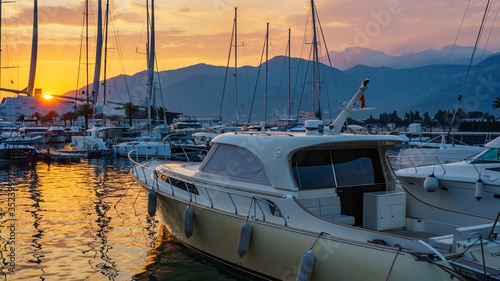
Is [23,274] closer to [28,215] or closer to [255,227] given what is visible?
[255,227]

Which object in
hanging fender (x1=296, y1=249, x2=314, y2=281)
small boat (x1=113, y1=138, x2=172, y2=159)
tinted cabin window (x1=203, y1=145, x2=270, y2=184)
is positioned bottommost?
small boat (x1=113, y1=138, x2=172, y2=159)

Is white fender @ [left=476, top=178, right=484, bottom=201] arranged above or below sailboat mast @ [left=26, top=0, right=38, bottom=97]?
below

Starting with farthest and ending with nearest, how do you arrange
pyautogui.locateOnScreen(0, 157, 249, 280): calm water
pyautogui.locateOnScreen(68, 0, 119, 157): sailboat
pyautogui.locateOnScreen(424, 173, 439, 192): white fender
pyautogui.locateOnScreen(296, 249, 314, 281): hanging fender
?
pyautogui.locateOnScreen(68, 0, 119, 157): sailboat → pyautogui.locateOnScreen(424, 173, 439, 192): white fender → pyautogui.locateOnScreen(0, 157, 249, 280): calm water → pyautogui.locateOnScreen(296, 249, 314, 281): hanging fender

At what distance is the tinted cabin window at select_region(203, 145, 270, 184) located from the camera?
955 centimetres

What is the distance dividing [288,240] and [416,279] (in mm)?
2224

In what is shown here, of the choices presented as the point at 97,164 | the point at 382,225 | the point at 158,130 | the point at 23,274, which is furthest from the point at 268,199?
the point at 158,130

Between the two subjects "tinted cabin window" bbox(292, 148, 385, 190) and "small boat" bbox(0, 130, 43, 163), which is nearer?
"tinted cabin window" bbox(292, 148, 385, 190)

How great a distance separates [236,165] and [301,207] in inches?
81.8

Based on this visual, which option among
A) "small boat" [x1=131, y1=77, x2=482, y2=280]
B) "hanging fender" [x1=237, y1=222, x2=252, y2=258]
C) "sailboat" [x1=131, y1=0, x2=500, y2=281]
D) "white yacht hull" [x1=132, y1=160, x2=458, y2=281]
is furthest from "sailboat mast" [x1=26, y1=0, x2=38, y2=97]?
"hanging fender" [x1=237, y1=222, x2=252, y2=258]

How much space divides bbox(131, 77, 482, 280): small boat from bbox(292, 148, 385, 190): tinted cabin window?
0.7 inches

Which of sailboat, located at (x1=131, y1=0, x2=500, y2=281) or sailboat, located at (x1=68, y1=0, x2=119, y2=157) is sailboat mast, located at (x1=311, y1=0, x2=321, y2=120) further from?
sailboat, located at (x1=131, y1=0, x2=500, y2=281)

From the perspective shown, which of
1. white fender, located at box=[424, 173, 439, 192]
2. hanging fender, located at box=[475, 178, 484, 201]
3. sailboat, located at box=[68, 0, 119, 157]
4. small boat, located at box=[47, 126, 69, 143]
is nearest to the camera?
hanging fender, located at box=[475, 178, 484, 201]

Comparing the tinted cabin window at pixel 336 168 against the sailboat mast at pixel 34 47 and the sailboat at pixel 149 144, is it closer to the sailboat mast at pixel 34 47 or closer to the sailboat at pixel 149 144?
the sailboat at pixel 149 144

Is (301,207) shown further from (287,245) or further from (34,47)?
(34,47)
